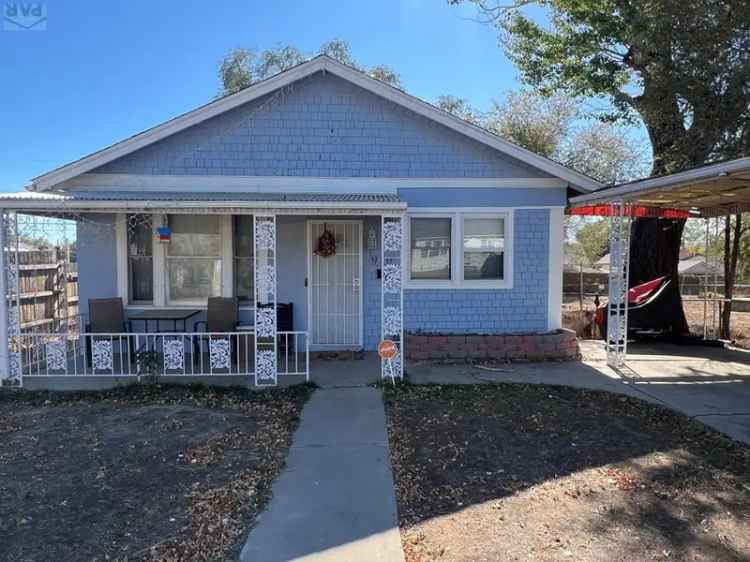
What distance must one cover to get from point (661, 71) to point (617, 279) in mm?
4605

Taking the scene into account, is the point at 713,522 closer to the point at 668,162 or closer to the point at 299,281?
the point at 299,281

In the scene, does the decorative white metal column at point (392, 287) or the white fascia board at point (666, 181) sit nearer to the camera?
the white fascia board at point (666, 181)

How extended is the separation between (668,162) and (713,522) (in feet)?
29.0

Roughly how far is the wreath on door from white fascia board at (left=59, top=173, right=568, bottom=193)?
0.72 meters

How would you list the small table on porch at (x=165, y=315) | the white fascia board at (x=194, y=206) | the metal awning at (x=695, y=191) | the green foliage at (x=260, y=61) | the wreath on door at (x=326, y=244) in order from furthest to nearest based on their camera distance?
the green foliage at (x=260, y=61) → the wreath on door at (x=326, y=244) → the small table on porch at (x=165, y=315) → the white fascia board at (x=194, y=206) → the metal awning at (x=695, y=191)

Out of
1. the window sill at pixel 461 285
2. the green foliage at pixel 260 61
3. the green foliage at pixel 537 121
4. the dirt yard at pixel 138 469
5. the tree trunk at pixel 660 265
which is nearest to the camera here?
the dirt yard at pixel 138 469

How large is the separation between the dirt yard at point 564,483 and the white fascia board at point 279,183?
376 centimetres

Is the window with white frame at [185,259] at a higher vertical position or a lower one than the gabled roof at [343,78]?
lower

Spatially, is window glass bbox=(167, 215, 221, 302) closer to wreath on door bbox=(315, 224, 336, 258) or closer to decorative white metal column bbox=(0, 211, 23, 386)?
wreath on door bbox=(315, 224, 336, 258)

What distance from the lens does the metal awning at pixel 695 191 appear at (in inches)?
215

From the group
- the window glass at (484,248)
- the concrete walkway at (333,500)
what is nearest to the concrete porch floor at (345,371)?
the concrete walkway at (333,500)

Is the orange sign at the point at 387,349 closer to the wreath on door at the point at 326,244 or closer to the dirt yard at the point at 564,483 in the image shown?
the dirt yard at the point at 564,483

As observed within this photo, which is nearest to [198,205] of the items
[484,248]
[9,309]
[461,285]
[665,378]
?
[9,309]

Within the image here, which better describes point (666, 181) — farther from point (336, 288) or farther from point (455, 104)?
point (455, 104)
